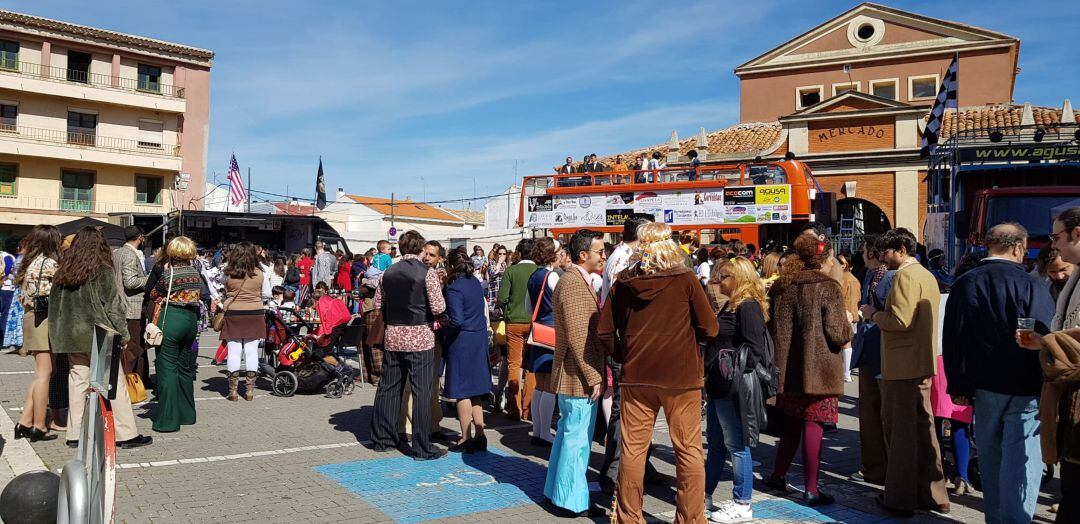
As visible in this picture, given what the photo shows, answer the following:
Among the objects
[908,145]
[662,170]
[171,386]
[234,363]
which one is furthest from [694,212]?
[171,386]

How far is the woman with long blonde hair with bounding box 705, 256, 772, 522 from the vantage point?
5094 millimetres

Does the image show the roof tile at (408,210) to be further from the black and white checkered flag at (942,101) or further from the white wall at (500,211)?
the black and white checkered flag at (942,101)

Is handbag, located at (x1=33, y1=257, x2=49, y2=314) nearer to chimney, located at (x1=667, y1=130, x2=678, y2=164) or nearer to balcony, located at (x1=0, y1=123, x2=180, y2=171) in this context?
chimney, located at (x1=667, y1=130, x2=678, y2=164)

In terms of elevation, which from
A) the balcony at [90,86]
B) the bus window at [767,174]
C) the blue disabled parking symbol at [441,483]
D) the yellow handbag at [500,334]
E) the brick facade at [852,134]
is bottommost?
the blue disabled parking symbol at [441,483]

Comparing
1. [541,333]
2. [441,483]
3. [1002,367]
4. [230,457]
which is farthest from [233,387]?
[1002,367]

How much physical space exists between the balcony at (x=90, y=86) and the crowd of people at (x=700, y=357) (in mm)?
36413

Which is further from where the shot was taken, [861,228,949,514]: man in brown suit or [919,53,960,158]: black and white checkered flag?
[919,53,960,158]: black and white checkered flag

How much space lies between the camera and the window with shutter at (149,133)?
135 feet

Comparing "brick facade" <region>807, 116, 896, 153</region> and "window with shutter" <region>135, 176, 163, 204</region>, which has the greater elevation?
"brick facade" <region>807, 116, 896, 153</region>

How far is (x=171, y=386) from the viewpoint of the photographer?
7516 mm

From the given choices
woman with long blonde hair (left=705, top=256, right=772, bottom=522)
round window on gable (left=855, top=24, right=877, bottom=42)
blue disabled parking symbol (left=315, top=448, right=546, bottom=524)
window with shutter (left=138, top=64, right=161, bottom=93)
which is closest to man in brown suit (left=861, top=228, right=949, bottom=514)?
woman with long blonde hair (left=705, top=256, right=772, bottom=522)

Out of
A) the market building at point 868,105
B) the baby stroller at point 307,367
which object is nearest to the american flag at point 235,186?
the market building at point 868,105

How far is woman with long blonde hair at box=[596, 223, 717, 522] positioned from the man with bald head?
1.54 m

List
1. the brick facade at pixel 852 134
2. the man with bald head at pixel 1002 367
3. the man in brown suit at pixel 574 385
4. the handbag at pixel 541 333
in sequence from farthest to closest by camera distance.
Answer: the brick facade at pixel 852 134 → the handbag at pixel 541 333 → the man in brown suit at pixel 574 385 → the man with bald head at pixel 1002 367
